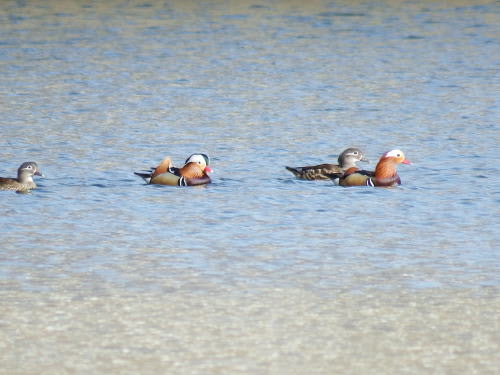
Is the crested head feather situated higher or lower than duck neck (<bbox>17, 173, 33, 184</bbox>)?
higher

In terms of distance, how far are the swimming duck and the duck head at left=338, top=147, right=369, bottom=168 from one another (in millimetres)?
4247

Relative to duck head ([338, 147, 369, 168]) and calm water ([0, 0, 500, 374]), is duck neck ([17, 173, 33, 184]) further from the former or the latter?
duck head ([338, 147, 369, 168])

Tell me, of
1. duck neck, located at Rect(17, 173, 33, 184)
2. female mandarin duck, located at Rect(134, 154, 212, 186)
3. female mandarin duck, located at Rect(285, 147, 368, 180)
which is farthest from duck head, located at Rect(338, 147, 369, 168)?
duck neck, located at Rect(17, 173, 33, 184)

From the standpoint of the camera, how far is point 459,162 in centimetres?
1903

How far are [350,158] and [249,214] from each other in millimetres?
3735

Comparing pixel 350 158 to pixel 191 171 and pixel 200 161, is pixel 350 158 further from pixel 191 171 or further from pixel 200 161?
pixel 191 171

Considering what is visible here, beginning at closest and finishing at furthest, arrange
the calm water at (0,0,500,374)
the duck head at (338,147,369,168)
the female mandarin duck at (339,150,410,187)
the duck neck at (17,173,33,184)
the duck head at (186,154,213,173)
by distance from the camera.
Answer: the calm water at (0,0,500,374), the duck neck at (17,173,33,184), the female mandarin duck at (339,150,410,187), the duck head at (186,154,213,173), the duck head at (338,147,369,168)

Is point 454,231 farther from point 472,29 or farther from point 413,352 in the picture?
point 472,29

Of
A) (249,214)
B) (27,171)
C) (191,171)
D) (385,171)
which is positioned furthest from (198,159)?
(249,214)

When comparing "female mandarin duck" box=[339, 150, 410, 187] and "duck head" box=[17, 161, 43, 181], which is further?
"female mandarin duck" box=[339, 150, 410, 187]

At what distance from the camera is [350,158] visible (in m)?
18.6

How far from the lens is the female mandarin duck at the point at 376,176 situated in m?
17.5

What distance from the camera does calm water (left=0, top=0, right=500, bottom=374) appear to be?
9.66m

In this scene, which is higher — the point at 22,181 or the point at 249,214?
the point at 22,181
